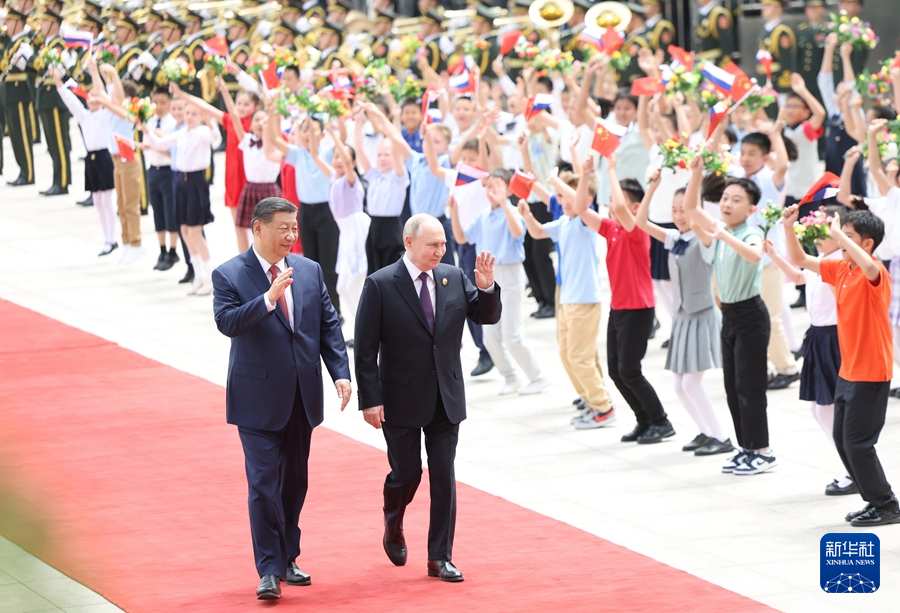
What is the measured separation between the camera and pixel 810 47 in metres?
19.3

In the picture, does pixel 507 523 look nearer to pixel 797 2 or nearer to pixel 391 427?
pixel 391 427

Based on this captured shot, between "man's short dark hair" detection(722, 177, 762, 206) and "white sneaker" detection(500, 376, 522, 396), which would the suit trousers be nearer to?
"white sneaker" detection(500, 376, 522, 396)

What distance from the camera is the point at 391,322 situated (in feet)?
19.2

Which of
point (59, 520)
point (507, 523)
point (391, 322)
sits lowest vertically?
point (507, 523)

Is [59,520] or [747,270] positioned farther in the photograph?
[747,270]

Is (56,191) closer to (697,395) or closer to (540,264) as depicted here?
(540,264)

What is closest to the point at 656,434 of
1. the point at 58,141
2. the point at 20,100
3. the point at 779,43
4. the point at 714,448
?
the point at 714,448

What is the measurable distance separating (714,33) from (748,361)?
568 inches

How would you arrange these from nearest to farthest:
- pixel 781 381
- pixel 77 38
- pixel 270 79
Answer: pixel 781 381
pixel 270 79
pixel 77 38

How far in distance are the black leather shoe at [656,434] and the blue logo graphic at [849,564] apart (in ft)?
8.09

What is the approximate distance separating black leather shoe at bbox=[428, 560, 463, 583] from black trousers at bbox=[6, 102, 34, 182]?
56.1 ft

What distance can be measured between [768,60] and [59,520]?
520 inches

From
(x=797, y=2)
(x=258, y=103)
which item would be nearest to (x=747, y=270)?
(x=258, y=103)

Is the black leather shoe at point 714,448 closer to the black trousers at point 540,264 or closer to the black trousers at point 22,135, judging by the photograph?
the black trousers at point 540,264
